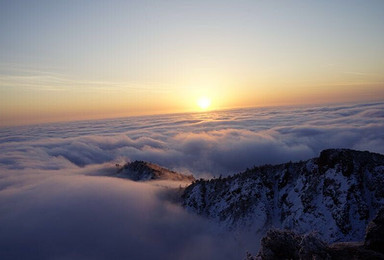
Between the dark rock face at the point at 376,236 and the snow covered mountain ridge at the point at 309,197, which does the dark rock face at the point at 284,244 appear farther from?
the snow covered mountain ridge at the point at 309,197

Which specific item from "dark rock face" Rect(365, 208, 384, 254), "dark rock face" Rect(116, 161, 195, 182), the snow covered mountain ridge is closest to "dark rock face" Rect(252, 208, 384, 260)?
"dark rock face" Rect(365, 208, 384, 254)

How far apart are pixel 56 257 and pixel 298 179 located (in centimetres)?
2574

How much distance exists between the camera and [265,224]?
25.2 meters

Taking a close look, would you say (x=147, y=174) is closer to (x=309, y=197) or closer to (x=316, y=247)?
(x=309, y=197)

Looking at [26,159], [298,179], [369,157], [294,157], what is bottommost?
[294,157]

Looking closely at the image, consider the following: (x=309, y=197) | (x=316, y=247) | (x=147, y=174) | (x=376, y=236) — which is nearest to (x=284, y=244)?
(x=316, y=247)

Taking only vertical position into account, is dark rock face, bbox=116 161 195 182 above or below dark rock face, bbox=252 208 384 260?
below

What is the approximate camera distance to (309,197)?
23234 mm

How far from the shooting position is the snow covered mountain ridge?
20266mm

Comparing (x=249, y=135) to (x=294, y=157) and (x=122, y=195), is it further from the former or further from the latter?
(x=122, y=195)

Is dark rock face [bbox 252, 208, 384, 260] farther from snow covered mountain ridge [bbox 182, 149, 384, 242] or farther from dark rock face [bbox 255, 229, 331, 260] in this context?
snow covered mountain ridge [bbox 182, 149, 384, 242]

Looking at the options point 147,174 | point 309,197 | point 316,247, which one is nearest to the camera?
point 316,247

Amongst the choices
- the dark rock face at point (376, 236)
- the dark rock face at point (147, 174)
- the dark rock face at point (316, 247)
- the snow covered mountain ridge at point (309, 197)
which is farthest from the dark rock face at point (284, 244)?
A: the dark rock face at point (147, 174)

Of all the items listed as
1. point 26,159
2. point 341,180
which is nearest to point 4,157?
point 26,159
